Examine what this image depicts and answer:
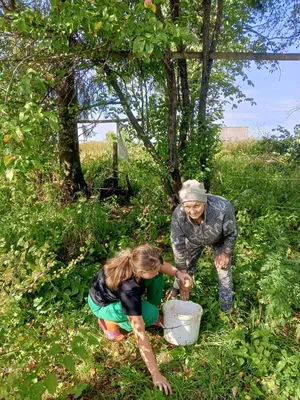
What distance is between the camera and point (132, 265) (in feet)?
6.86

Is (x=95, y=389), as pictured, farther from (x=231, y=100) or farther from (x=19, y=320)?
(x=231, y=100)

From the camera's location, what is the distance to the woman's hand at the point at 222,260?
99.4 inches

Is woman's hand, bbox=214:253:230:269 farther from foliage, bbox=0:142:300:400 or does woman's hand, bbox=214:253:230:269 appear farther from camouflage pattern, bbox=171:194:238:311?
foliage, bbox=0:142:300:400

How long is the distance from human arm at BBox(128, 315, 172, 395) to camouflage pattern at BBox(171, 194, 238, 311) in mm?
741

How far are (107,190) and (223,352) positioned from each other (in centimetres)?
330

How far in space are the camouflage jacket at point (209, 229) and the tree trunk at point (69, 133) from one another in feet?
6.09

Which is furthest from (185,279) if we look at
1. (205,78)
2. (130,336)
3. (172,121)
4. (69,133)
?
(205,78)

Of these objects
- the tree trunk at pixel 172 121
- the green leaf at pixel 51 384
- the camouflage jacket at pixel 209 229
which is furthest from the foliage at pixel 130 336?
the camouflage jacket at pixel 209 229

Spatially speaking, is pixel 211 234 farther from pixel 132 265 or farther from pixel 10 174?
pixel 10 174

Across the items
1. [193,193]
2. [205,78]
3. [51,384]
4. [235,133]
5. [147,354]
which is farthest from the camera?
[235,133]

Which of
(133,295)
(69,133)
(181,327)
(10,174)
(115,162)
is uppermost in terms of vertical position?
(69,133)

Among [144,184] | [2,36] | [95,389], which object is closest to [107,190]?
[144,184]

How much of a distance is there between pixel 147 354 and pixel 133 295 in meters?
0.38

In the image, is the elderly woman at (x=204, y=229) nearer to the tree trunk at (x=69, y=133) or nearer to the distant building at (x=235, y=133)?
the tree trunk at (x=69, y=133)
